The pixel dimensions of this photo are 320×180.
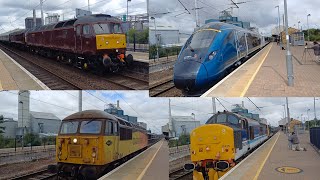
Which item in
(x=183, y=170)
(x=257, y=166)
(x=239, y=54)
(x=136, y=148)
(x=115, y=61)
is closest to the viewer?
(x=183, y=170)

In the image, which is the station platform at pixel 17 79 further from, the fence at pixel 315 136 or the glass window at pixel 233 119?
the fence at pixel 315 136

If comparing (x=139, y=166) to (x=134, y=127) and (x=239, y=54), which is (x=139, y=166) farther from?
(x=239, y=54)

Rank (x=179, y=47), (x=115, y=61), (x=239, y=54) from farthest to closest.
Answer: (x=239, y=54) → (x=115, y=61) → (x=179, y=47)

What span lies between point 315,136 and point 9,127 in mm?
6564

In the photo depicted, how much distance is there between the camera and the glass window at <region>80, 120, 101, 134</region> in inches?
201

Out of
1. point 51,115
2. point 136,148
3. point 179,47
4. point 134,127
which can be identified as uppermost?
point 179,47

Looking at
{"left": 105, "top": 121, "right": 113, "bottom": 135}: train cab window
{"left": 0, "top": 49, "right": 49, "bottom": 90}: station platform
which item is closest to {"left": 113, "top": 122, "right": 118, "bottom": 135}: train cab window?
{"left": 105, "top": 121, "right": 113, "bottom": 135}: train cab window

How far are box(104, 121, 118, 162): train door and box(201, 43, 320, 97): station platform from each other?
6.17 ft

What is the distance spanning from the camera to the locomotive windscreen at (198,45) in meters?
4.86

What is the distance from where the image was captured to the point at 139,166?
5.59 metres

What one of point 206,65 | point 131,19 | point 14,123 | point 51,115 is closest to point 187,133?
point 206,65

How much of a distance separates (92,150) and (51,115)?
0.89 meters

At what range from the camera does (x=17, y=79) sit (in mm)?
4703

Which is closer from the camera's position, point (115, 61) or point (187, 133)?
point (187, 133)
